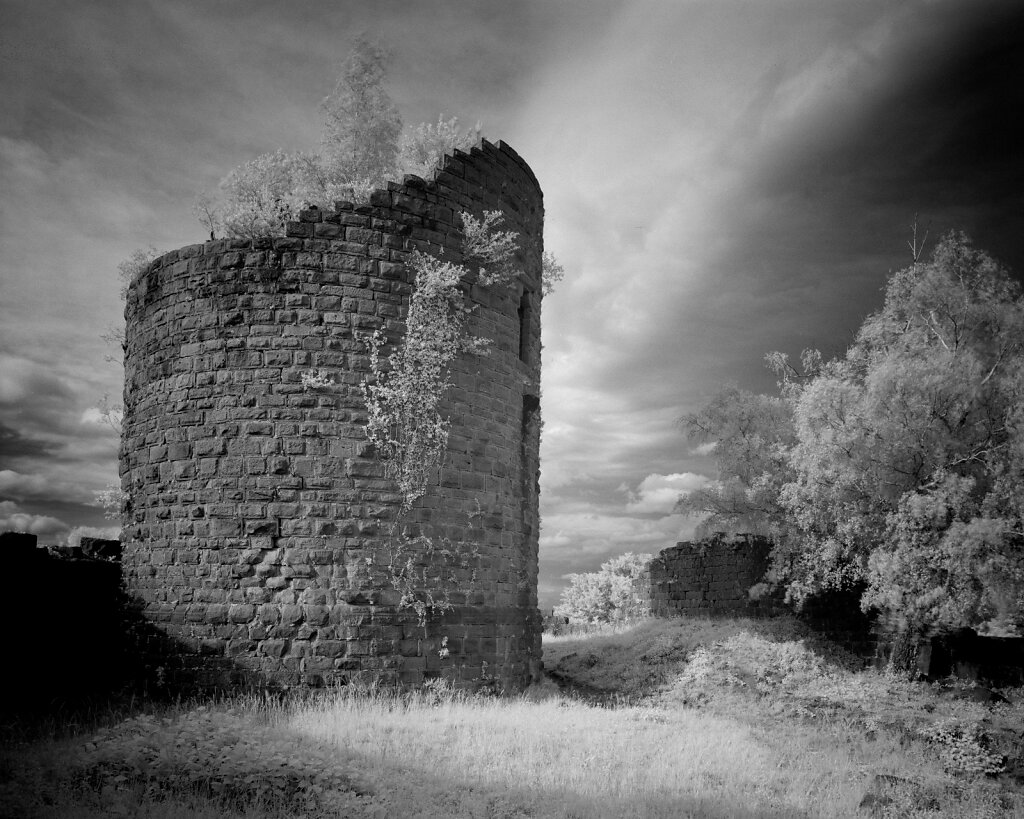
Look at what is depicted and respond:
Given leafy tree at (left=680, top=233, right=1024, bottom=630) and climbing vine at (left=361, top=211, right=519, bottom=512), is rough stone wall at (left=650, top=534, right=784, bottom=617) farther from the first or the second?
climbing vine at (left=361, top=211, right=519, bottom=512)

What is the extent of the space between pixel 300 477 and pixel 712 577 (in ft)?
45.8

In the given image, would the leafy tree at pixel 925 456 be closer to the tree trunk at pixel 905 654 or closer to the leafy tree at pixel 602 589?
the tree trunk at pixel 905 654

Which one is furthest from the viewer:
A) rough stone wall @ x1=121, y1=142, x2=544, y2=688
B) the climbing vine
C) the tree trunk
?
the tree trunk

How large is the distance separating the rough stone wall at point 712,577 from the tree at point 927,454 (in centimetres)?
368

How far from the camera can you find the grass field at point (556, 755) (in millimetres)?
6883

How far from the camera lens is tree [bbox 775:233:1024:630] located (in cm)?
1391

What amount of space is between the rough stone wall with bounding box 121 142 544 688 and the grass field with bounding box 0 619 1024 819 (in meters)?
0.68

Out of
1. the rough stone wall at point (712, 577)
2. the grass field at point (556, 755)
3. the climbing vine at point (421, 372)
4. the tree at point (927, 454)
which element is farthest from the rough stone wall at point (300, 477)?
the rough stone wall at point (712, 577)

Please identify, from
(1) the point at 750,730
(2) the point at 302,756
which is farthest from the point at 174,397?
(1) the point at 750,730

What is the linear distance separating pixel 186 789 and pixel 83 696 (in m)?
4.81

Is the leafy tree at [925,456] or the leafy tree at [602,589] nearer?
the leafy tree at [925,456]

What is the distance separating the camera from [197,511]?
423 inches

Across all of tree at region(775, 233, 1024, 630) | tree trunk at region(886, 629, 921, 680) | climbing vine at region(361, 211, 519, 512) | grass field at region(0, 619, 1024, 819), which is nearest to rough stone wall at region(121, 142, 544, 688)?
climbing vine at region(361, 211, 519, 512)

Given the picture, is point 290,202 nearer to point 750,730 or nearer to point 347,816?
point 347,816
